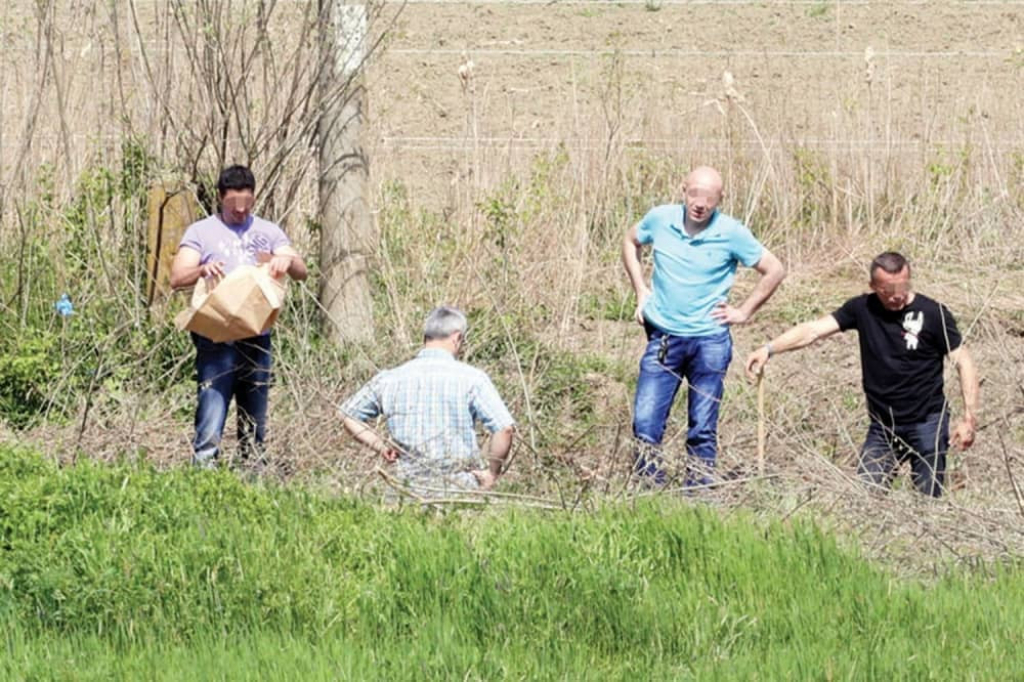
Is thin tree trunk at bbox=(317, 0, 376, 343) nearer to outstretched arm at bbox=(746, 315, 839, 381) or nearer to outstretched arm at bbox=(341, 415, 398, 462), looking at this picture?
outstretched arm at bbox=(341, 415, 398, 462)

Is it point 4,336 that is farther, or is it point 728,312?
point 4,336

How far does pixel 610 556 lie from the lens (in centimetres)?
658

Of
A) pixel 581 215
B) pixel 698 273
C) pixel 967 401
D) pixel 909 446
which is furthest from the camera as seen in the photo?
pixel 581 215

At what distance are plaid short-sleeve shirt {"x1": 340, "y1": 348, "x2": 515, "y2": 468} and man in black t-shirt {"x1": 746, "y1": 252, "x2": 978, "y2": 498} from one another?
1370 millimetres

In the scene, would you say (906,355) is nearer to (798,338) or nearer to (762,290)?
(798,338)

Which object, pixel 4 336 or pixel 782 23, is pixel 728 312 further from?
pixel 782 23

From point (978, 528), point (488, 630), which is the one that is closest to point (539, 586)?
point (488, 630)

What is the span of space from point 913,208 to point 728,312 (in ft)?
13.9

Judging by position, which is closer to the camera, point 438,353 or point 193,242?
point 438,353

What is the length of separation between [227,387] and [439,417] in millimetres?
1370

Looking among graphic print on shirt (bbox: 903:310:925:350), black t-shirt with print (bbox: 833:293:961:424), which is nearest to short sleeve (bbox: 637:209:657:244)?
black t-shirt with print (bbox: 833:293:961:424)

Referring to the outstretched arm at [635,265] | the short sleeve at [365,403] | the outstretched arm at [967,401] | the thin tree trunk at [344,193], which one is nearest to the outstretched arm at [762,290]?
the outstretched arm at [635,265]

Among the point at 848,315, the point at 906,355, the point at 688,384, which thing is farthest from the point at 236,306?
the point at 906,355

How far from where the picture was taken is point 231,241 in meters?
8.82
